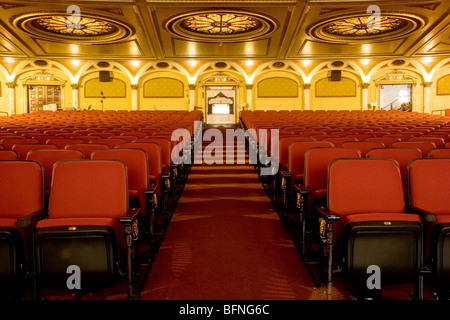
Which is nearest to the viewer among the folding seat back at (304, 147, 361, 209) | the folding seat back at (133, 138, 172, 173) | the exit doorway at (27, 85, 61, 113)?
the folding seat back at (304, 147, 361, 209)

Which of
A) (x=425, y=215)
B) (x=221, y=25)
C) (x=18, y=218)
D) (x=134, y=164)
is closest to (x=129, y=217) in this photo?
(x=18, y=218)

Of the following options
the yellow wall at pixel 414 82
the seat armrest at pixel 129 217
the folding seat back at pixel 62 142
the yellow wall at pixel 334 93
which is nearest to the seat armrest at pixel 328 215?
the seat armrest at pixel 129 217

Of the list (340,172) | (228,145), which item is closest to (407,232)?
(340,172)

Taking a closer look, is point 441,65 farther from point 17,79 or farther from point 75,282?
point 17,79

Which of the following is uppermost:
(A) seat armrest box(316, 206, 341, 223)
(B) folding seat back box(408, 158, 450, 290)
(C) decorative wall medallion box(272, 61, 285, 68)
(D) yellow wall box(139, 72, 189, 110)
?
(C) decorative wall medallion box(272, 61, 285, 68)

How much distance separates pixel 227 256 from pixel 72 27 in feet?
36.8

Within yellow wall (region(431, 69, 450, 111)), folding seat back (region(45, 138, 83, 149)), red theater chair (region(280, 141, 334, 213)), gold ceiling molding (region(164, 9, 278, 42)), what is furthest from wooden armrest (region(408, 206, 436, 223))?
yellow wall (region(431, 69, 450, 111))

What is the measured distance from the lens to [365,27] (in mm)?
11664

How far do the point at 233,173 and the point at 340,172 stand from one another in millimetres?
3818

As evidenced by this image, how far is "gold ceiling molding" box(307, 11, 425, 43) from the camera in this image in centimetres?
1016

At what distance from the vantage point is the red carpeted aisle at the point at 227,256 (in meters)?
2.30

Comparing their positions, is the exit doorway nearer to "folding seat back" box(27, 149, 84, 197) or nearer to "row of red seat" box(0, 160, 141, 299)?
"folding seat back" box(27, 149, 84, 197)

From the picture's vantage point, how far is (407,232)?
6.53 ft

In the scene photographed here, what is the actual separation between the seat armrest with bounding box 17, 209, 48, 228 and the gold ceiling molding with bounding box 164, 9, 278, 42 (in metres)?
8.59
